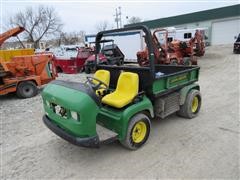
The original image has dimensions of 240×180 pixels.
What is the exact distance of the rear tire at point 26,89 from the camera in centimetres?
688

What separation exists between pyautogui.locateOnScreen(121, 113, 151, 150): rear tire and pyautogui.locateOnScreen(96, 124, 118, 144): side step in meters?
0.23

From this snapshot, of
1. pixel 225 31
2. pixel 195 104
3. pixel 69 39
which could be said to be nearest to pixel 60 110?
pixel 195 104

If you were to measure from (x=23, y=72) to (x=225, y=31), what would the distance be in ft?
89.8

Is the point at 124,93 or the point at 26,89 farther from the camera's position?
the point at 26,89

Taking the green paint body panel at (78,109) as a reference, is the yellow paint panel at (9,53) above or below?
above

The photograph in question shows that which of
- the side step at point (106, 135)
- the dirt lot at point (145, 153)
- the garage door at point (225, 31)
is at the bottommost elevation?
the dirt lot at point (145, 153)

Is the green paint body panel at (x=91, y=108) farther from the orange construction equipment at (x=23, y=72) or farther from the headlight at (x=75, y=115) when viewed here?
the orange construction equipment at (x=23, y=72)

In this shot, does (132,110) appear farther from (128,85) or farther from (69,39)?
(69,39)

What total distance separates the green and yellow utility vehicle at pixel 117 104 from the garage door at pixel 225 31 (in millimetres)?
26190

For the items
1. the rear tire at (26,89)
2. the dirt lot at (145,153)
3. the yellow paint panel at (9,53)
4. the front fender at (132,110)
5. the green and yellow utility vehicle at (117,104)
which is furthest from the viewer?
the yellow paint panel at (9,53)

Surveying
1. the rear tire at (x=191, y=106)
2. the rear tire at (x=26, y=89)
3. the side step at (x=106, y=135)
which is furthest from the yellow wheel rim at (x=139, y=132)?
the rear tire at (x=26, y=89)

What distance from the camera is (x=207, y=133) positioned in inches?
153

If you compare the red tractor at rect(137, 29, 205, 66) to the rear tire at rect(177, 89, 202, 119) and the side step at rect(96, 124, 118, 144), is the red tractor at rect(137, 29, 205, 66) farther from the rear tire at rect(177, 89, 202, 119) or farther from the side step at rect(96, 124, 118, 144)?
the side step at rect(96, 124, 118, 144)

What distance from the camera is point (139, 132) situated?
3.62 metres
